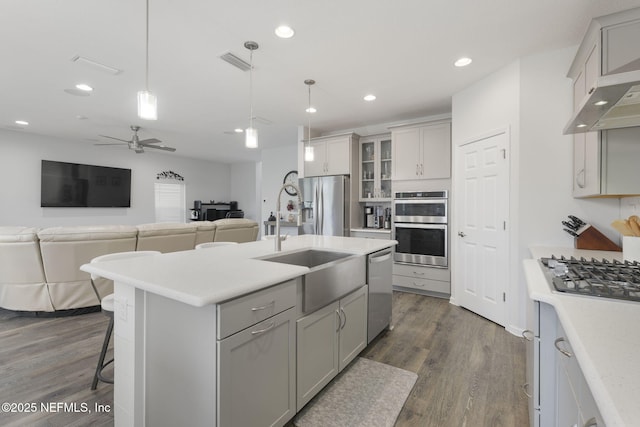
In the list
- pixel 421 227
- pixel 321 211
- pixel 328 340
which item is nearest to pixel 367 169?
pixel 321 211

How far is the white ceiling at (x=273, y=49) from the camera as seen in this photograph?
2115mm

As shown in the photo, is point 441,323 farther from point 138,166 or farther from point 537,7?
point 138,166

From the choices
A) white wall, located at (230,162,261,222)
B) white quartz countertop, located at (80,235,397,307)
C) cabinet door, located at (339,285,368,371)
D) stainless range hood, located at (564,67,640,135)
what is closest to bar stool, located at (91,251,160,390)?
white quartz countertop, located at (80,235,397,307)

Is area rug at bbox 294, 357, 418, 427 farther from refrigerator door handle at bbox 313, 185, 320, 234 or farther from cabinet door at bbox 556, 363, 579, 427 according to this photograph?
refrigerator door handle at bbox 313, 185, 320, 234

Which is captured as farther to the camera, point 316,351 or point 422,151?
point 422,151

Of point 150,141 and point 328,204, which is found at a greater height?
point 150,141

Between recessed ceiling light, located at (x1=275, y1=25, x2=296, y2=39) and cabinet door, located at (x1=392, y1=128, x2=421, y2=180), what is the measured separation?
241 cm

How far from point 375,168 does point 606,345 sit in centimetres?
427

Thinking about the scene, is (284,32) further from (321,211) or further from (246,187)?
(246,187)

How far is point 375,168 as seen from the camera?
16.1 ft

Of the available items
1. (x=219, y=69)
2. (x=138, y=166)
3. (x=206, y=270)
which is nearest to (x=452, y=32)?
(x=219, y=69)

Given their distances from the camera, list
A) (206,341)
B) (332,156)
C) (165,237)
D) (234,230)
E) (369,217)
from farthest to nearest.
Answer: (369,217) < (332,156) < (234,230) < (165,237) < (206,341)

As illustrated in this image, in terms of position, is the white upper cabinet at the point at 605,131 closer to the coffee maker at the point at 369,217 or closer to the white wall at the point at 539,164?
the white wall at the point at 539,164

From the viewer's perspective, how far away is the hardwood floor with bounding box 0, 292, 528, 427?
1.73 meters
